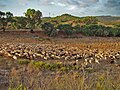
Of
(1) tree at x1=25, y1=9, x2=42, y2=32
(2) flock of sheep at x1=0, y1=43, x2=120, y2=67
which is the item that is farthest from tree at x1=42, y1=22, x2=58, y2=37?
(2) flock of sheep at x1=0, y1=43, x2=120, y2=67

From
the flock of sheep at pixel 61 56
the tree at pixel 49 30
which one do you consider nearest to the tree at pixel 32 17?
the tree at pixel 49 30

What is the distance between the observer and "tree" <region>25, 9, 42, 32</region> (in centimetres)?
5500

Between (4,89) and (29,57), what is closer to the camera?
(4,89)

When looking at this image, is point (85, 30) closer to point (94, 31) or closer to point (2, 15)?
point (94, 31)

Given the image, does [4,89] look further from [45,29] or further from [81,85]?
[45,29]

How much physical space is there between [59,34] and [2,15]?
1235 centimetres

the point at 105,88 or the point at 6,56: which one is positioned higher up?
the point at 105,88

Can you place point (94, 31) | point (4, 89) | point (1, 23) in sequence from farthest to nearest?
point (94, 31), point (1, 23), point (4, 89)

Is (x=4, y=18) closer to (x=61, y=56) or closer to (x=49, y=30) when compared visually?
(x=49, y=30)

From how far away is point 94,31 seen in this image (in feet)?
198

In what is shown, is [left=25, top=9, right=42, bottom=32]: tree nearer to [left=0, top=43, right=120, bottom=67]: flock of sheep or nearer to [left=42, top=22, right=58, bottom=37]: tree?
[left=42, top=22, right=58, bottom=37]: tree

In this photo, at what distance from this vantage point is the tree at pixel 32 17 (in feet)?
180

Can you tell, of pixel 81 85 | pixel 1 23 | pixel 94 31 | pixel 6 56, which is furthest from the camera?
pixel 94 31

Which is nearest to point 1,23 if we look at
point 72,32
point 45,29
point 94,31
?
point 45,29
